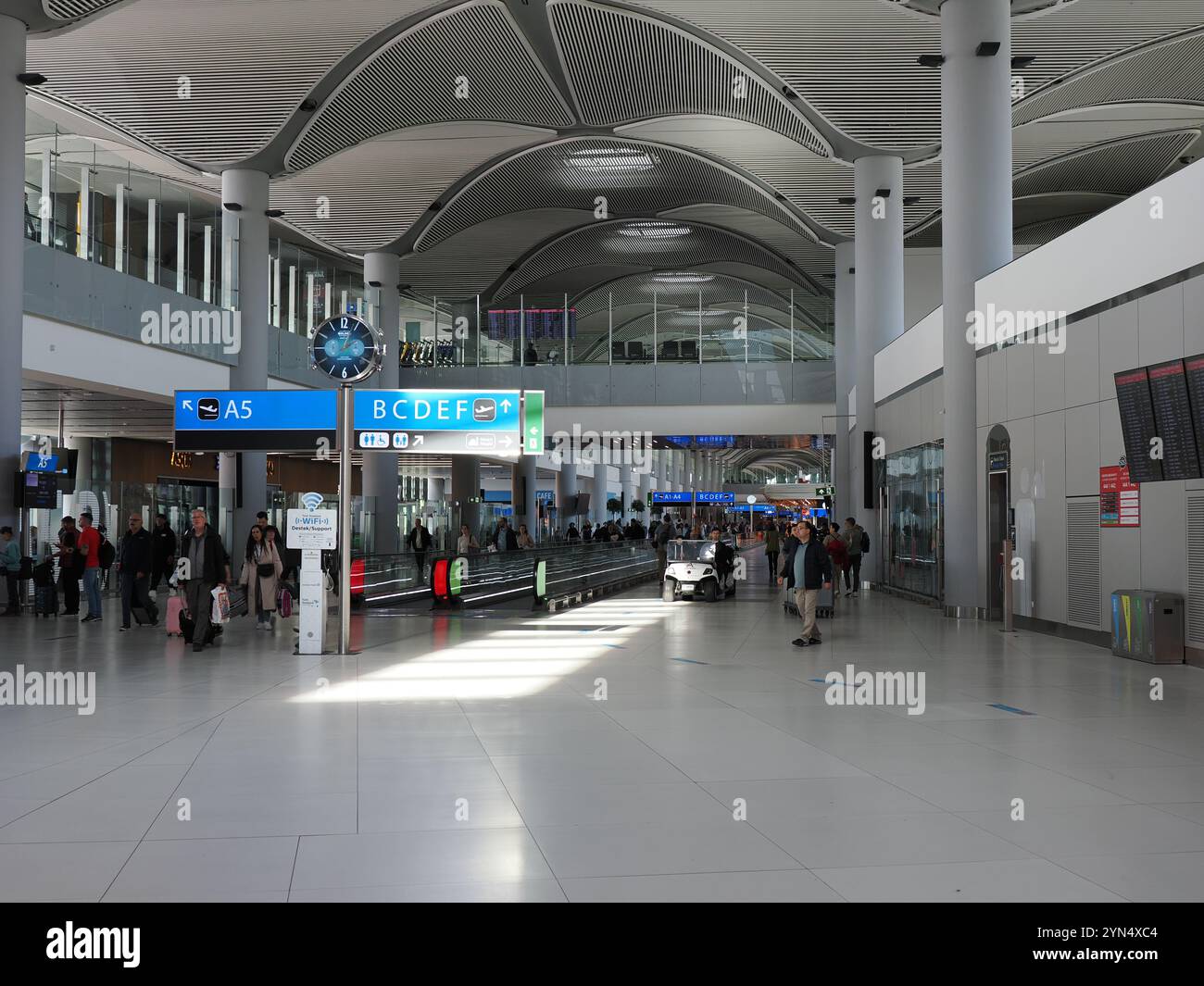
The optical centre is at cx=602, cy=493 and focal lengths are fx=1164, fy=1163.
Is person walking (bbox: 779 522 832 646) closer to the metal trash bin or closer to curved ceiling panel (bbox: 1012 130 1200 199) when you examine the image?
the metal trash bin

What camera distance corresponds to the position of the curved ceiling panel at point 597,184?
31625 millimetres

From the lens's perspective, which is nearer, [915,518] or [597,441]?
[915,518]

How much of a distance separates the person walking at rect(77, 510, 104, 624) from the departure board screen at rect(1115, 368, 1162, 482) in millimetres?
14084

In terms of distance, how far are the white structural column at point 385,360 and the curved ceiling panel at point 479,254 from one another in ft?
7.85

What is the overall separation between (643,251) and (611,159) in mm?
10364

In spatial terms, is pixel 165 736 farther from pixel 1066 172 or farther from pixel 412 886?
pixel 1066 172

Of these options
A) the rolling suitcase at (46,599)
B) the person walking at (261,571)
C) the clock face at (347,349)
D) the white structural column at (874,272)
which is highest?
the white structural column at (874,272)

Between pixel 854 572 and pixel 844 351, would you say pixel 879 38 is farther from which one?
pixel 844 351

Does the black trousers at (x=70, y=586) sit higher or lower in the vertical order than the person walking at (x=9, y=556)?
lower

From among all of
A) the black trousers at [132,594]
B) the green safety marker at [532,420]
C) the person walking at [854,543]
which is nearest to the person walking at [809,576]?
the green safety marker at [532,420]

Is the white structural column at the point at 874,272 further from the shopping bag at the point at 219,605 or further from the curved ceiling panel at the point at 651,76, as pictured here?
the shopping bag at the point at 219,605

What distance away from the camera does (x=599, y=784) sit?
6.34m

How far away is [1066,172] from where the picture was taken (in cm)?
3159

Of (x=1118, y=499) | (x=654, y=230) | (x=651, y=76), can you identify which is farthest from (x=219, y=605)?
(x=654, y=230)
